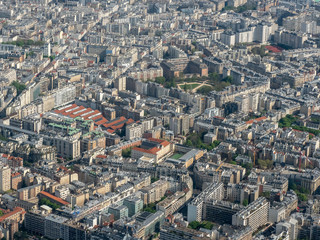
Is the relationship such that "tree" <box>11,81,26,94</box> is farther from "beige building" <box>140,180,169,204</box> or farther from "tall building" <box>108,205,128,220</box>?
"tall building" <box>108,205,128,220</box>

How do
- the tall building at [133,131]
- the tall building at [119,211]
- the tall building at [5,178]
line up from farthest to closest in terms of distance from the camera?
the tall building at [133,131] < the tall building at [5,178] < the tall building at [119,211]

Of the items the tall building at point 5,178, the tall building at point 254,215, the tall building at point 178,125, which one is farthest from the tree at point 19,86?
the tall building at point 254,215

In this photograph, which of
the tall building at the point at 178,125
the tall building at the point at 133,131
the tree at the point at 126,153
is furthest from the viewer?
the tall building at the point at 178,125

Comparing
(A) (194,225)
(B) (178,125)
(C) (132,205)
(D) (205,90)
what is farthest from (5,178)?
(D) (205,90)

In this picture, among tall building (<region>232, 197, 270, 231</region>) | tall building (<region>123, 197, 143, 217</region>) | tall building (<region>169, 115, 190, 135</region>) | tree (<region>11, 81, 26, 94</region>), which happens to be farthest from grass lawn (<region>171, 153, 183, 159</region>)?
tree (<region>11, 81, 26, 94</region>)

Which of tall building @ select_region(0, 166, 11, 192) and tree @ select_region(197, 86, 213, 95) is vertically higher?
tree @ select_region(197, 86, 213, 95)

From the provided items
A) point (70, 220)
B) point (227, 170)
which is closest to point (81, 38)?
point (227, 170)

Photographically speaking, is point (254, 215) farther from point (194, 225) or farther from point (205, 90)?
point (205, 90)

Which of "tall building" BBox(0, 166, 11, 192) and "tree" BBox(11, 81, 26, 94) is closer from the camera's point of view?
"tall building" BBox(0, 166, 11, 192)

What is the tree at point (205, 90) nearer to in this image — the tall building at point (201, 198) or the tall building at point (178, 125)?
the tall building at point (178, 125)
